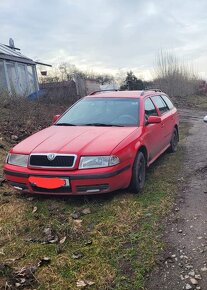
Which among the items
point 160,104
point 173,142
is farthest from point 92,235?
point 173,142

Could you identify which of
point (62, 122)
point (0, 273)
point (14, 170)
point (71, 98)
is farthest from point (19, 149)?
point (71, 98)

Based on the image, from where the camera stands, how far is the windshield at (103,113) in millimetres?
6039

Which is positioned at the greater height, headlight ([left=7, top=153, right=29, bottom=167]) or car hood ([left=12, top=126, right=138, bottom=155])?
car hood ([left=12, top=126, right=138, bottom=155])

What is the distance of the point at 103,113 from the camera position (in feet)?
20.7

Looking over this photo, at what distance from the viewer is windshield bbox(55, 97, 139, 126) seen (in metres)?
6.04

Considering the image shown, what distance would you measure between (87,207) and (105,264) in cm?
141

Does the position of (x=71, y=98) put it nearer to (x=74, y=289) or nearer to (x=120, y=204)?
(x=120, y=204)

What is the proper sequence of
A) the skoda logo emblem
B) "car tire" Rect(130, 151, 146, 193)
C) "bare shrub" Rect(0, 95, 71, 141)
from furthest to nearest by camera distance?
"bare shrub" Rect(0, 95, 71, 141) < "car tire" Rect(130, 151, 146, 193) < the skoda logo emblem

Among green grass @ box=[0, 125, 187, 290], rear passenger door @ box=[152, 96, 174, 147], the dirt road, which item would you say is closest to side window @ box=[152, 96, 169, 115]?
rear passenger door @ box=[152, 96, 174, 147]

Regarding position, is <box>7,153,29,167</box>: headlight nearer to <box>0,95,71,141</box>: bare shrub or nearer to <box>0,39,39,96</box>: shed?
<box>0,95,71,141</box>: bare shrub

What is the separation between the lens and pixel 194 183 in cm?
600

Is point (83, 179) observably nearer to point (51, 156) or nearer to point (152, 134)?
point (51, 156)

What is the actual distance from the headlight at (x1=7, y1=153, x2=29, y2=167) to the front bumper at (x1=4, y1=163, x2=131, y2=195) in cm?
9

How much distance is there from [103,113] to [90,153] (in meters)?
1.67
